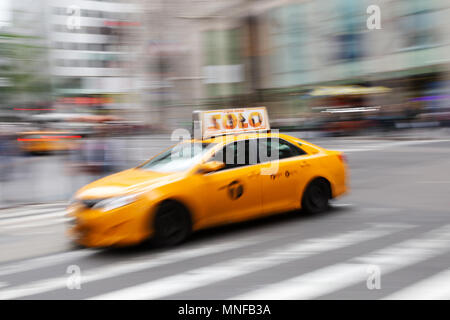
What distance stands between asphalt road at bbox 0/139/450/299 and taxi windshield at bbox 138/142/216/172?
98 cm

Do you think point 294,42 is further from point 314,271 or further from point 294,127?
point 314,271

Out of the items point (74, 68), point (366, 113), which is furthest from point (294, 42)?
point (74, 68)

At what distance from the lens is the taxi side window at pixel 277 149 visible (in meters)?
7.88

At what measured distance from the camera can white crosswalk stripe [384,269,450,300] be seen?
4.63 meters

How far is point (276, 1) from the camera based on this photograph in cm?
4188

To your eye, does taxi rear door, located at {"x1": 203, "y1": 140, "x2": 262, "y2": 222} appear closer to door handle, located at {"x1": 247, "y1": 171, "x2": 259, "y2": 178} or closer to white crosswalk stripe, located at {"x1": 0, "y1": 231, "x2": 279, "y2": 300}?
door handle, located at {"x1": 247, "y1": 171, "x2": 259, "y2": 178}

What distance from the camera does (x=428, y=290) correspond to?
15.7ft

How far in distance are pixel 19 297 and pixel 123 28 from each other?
75.0 meters

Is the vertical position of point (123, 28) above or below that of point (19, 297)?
above

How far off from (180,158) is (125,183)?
39.8 inches

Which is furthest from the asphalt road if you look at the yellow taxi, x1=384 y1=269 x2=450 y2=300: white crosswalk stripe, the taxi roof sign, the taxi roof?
the taxi roof sign

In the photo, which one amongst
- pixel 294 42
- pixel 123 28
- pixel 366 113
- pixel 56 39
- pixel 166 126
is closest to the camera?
pixel 366 113

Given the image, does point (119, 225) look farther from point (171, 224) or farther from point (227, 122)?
point (227, 122)
